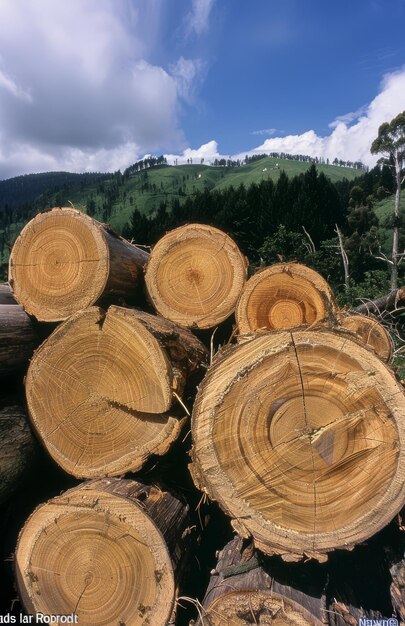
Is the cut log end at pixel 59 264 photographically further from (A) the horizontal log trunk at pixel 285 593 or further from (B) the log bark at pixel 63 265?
(A) the horizontal log trunk at pixel 285 593

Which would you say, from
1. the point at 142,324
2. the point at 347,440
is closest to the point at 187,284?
the point at 142,324

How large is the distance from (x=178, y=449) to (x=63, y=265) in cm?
167

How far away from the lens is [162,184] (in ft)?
460

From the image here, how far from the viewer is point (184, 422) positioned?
2.46 metres

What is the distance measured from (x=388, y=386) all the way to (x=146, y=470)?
1.62m

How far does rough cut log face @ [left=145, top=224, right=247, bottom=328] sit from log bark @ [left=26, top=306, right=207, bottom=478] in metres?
0.84

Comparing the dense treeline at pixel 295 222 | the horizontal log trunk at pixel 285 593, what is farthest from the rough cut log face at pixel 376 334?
the dense treeline at pixel 295 222

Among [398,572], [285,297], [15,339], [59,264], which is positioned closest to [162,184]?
[285,297]

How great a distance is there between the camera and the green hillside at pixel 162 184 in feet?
367

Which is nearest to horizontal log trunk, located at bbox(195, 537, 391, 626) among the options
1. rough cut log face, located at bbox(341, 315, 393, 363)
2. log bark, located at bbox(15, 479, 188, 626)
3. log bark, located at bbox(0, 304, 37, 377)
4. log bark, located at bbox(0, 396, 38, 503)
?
log bark, located at bbox(15, 479, 188, 626)

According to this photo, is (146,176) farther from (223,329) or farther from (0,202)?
(223,329)

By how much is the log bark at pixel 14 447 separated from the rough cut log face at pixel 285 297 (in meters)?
1.83

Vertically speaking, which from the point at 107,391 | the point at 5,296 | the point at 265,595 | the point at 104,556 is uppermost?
the point at 5,296

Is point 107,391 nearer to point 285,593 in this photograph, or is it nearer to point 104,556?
point 104,556
